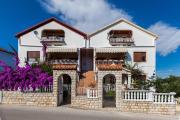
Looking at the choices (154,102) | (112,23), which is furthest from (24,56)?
(154,102)

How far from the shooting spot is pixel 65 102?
79.0ft

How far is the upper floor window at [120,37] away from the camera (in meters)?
41.1

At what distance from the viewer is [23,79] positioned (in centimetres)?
2420

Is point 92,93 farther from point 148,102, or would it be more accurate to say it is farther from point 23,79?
point 23,79

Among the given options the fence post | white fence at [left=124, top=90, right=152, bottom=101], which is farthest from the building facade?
the fence post

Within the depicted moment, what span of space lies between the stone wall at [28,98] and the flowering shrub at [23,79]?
0.60 metres

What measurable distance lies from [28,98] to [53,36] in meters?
19.9

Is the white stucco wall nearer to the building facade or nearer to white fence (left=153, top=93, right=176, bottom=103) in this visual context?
the building facade

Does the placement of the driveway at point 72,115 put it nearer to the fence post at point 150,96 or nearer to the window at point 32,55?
the fence post at point 150,96

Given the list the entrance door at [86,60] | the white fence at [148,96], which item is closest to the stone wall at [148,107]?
the white fence at [148,96]

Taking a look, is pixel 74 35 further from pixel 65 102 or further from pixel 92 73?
pixel 65 102

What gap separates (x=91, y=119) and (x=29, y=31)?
2726 centimetres

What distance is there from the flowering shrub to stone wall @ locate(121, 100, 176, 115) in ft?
20.8

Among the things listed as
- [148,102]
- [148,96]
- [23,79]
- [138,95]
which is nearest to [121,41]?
[23,79]
